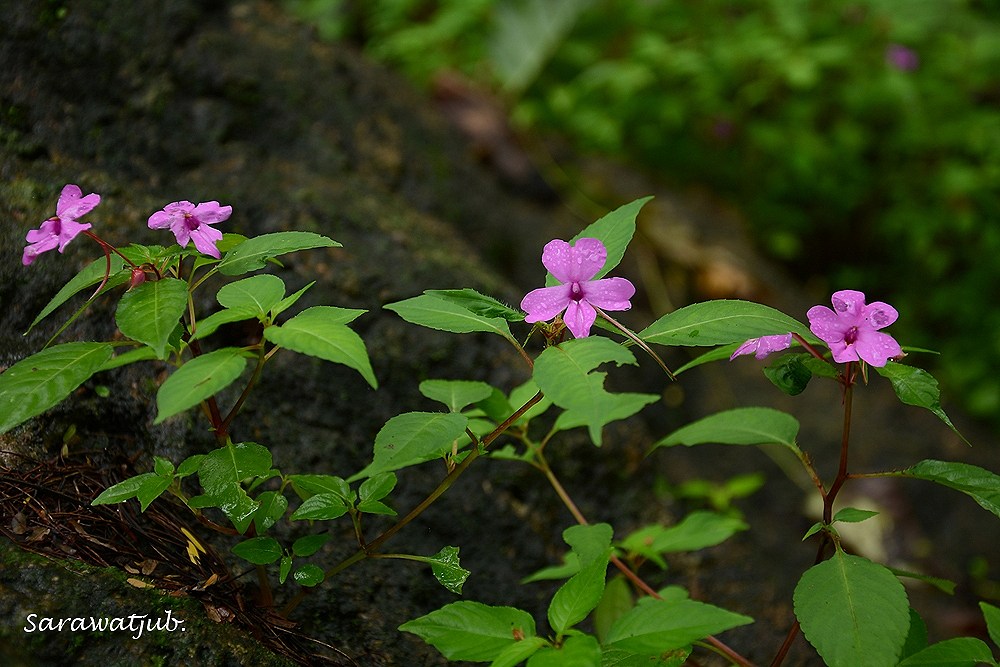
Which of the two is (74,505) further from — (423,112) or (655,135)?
(655,135)

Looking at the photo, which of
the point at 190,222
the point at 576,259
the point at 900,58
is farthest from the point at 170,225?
the point at 900,58

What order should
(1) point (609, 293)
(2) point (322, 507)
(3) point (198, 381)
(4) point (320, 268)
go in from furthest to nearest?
(4) point (320, 268)
(2) point (322, 507)
(1) point (609, 293)
(3) point (198, 381)

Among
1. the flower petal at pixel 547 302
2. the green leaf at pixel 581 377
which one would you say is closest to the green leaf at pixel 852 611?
the green leaf at pixel 581 377

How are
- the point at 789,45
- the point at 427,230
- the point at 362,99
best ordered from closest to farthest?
the point at 427,230 → the point at 362,99 → the point at 789,45

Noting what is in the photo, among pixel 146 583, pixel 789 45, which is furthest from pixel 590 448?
pixel 789 45

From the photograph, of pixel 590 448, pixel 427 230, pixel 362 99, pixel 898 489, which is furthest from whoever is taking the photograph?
pixel 898 489

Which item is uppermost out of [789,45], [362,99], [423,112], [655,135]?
[362,99]

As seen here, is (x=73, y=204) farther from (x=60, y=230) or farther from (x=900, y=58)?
(x=900, y=58)

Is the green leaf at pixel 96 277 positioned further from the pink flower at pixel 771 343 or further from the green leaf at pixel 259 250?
the pink flower at pixel 771 343

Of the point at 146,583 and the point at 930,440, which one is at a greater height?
the point at 146,583
